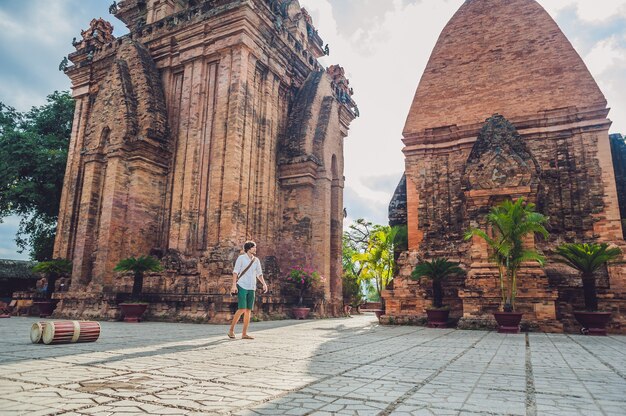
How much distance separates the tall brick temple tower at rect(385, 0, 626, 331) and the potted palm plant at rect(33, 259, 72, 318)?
1162cm

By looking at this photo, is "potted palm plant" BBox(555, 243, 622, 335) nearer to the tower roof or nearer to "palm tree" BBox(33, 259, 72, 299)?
the tower roof

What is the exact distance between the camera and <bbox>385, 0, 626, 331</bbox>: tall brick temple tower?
37.5 ft

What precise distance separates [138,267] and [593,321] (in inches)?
468

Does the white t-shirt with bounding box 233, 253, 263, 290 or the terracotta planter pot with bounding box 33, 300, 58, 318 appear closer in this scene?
the white t-shirt with bounding box 233, 253, 263, 290

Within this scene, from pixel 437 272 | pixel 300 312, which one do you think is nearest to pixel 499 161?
pixel 437 272

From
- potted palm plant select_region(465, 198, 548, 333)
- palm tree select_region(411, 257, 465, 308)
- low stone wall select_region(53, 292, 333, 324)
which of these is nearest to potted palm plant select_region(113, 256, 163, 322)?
low stone wall select_region(53, 292, 333, 324)

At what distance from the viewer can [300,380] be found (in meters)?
3.68

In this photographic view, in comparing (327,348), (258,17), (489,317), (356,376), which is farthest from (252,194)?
(356,376)

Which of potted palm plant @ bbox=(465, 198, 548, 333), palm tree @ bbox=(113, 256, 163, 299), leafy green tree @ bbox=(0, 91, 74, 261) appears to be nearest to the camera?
potted palm plant @ bbox=(465, 198, 548, 333)

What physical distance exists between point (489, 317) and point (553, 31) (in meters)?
10.1

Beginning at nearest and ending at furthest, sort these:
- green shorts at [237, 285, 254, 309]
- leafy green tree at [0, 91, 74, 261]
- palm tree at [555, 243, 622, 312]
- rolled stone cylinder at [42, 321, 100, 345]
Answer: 1. rolled stone cylinder at [42, 321, 100, 345]
2. green shorts at [237, 285, 254, 309]
3. palm tree at [555, 243, 622, 312]
4. leafy green tree at [0, 91, 74, 261]

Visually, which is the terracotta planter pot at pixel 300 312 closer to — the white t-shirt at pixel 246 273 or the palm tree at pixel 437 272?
the palm tree at pixel 437 272

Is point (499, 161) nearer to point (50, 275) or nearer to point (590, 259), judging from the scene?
point (590, 259)

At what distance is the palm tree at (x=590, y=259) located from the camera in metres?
9.91
